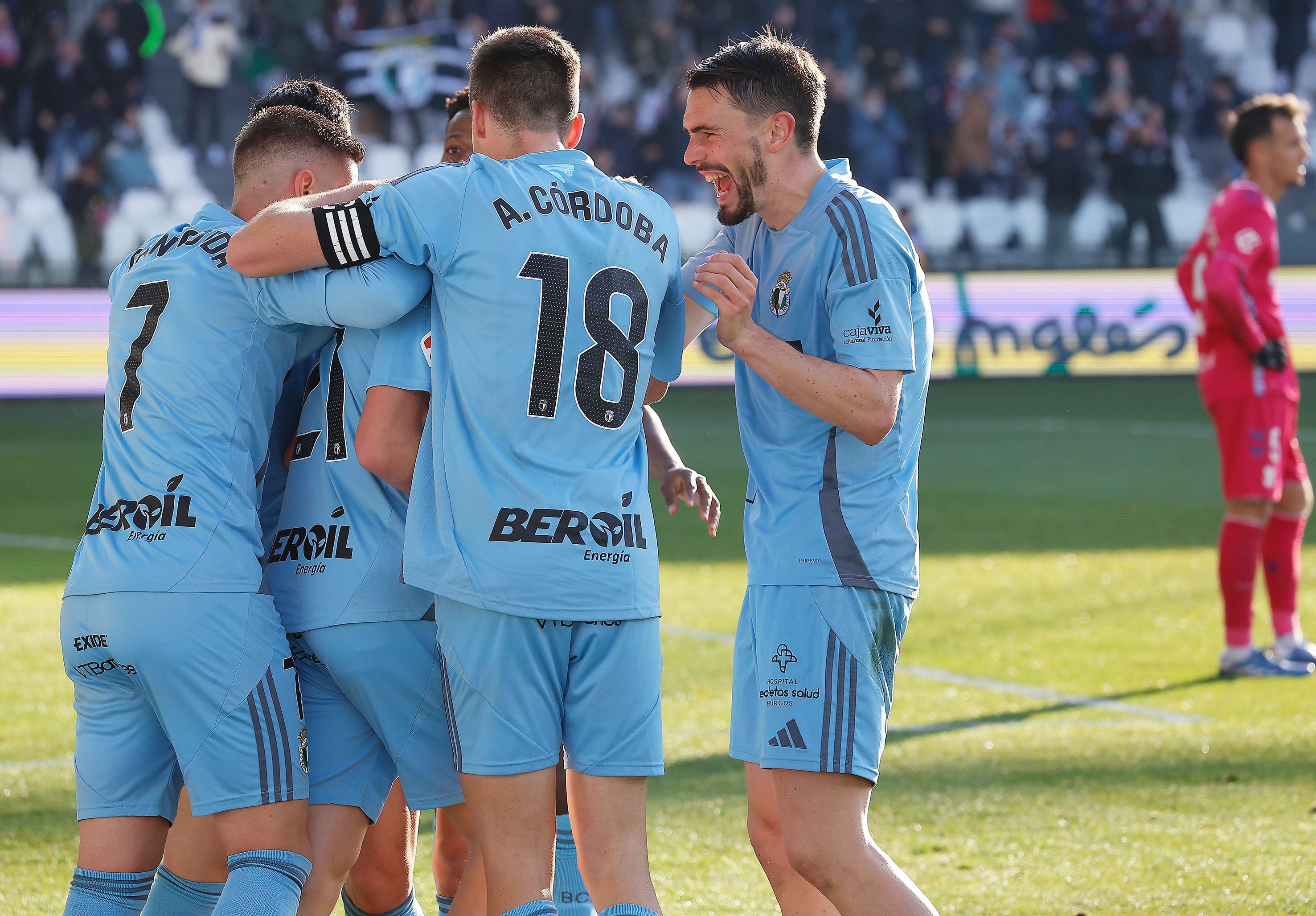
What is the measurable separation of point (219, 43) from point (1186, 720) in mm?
17778

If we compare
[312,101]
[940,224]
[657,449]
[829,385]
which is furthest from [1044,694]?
[940,224]

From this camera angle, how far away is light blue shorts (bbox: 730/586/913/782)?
299cm

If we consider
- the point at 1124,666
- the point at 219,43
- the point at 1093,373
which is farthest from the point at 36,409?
the point at 1124,666

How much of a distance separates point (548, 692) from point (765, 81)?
1.33m

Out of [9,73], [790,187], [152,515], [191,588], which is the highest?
[9,73]

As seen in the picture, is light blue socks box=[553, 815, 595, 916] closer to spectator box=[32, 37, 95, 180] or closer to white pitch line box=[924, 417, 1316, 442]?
white pitch line box=[924, 417, 1316, 442]

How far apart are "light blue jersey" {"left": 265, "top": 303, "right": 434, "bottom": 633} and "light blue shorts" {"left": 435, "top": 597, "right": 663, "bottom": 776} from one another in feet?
Result: 0.76

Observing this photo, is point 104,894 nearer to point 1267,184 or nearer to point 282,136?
point 282,136

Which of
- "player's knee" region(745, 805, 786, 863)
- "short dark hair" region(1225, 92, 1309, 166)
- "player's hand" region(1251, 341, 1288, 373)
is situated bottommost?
"player's knee" region(745, 805, 786, 863)

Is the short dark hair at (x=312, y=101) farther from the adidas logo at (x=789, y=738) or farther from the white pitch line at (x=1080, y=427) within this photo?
the white pitch line at (x=1080, y=427)

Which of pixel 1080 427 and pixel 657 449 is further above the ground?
pixel 657 449

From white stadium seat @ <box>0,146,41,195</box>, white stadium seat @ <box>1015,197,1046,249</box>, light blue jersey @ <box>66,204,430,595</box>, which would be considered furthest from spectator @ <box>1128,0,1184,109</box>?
light blue jersey @ <box>66,204,430,595</box>

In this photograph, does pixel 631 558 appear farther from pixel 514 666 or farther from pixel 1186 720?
pixel 1186 720

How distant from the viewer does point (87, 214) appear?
59.1 feet
